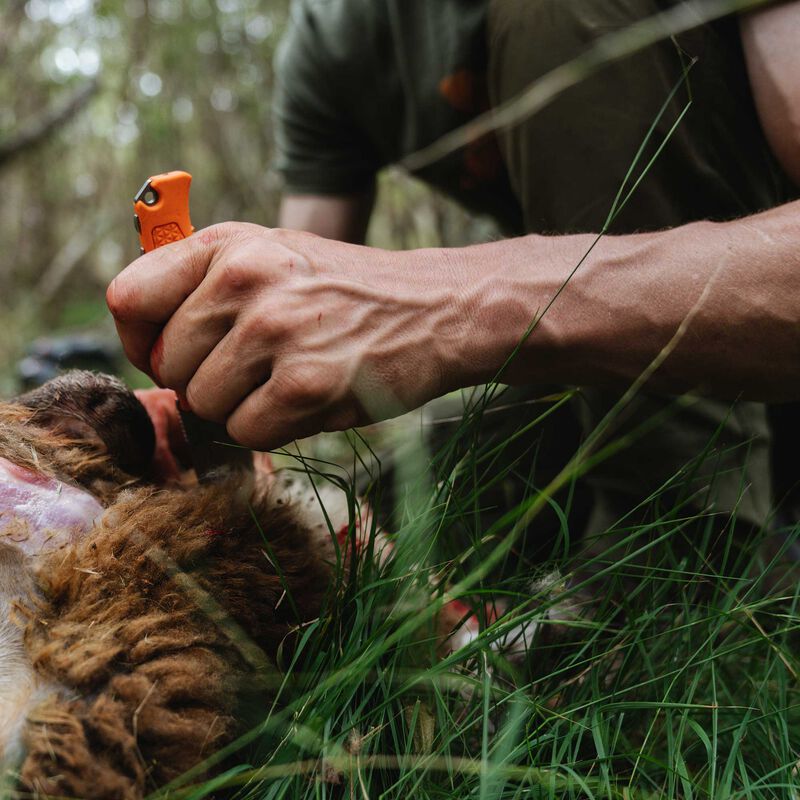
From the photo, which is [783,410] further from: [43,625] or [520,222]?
[43,625]

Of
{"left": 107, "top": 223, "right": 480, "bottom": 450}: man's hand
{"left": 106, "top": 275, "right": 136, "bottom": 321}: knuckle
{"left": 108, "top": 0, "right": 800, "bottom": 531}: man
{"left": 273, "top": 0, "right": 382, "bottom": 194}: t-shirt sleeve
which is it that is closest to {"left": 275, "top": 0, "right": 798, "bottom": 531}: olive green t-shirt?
{"left": 108, "top": 0, "right": 800, "bottom": 531}: man

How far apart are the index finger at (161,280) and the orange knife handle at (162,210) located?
6cm

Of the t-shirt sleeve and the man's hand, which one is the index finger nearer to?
the man's hand

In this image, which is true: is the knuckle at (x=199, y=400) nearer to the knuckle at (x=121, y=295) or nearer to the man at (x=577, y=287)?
the man at (x=577, y=287)

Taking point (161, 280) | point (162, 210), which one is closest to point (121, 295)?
point (161, 280)

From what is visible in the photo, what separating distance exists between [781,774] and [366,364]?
71cm

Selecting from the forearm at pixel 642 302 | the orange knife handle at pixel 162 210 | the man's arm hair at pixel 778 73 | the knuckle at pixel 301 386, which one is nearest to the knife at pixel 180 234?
the orange knife handle at pixel 162 210

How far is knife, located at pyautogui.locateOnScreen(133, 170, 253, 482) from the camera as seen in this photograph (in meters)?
1.03

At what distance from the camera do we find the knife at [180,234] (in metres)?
1.03

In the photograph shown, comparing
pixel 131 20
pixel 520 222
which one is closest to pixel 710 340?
pixel 520 222

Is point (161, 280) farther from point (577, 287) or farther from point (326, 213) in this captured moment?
point (326, 213)

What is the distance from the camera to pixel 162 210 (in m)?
1.05

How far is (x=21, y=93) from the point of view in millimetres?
5895

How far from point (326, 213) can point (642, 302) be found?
1.81 m
